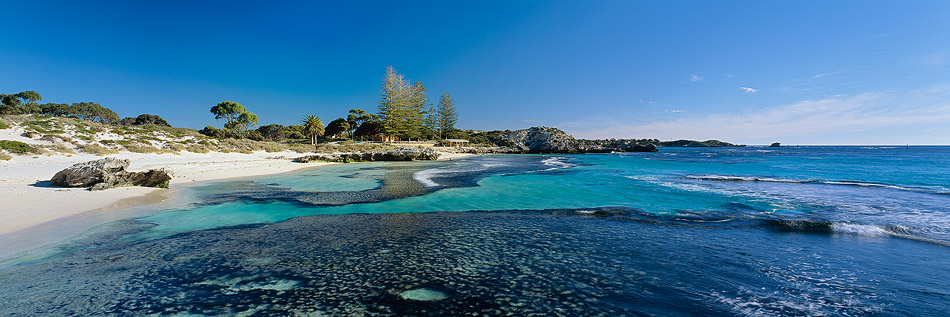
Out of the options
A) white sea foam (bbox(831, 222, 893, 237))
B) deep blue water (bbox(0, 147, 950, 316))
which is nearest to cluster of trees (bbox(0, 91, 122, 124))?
deep blue water (bbox(0, 147, 950, 316))

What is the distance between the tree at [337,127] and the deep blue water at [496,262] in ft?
234

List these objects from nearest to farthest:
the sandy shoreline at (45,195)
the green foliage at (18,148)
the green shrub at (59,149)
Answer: the sandy shoreline at (45,195) → the green foliage at (18,148) → the green shrub at (59,149)

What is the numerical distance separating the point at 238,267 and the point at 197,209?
6.36 m

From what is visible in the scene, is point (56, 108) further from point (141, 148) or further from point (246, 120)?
point (141, 148)

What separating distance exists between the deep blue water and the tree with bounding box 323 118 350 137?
7136cm

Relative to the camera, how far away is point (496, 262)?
17.7 ft

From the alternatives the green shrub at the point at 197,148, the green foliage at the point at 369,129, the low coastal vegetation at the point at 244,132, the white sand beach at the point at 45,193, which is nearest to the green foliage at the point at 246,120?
the low coastal vegetation at the point at 244,132

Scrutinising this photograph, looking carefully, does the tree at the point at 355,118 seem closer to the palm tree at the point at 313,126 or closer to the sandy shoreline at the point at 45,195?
the palm tree at the point at 313,126

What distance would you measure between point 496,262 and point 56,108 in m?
91.8

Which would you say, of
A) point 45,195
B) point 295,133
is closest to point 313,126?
point 295,133

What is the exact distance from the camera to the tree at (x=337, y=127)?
255 ft

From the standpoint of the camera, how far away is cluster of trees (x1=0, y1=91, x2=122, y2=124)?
5572 cm

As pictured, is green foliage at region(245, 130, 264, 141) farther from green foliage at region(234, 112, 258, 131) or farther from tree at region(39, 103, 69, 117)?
tree at region(39, 103, 69, 117)

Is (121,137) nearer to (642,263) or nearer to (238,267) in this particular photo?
(238,267)
